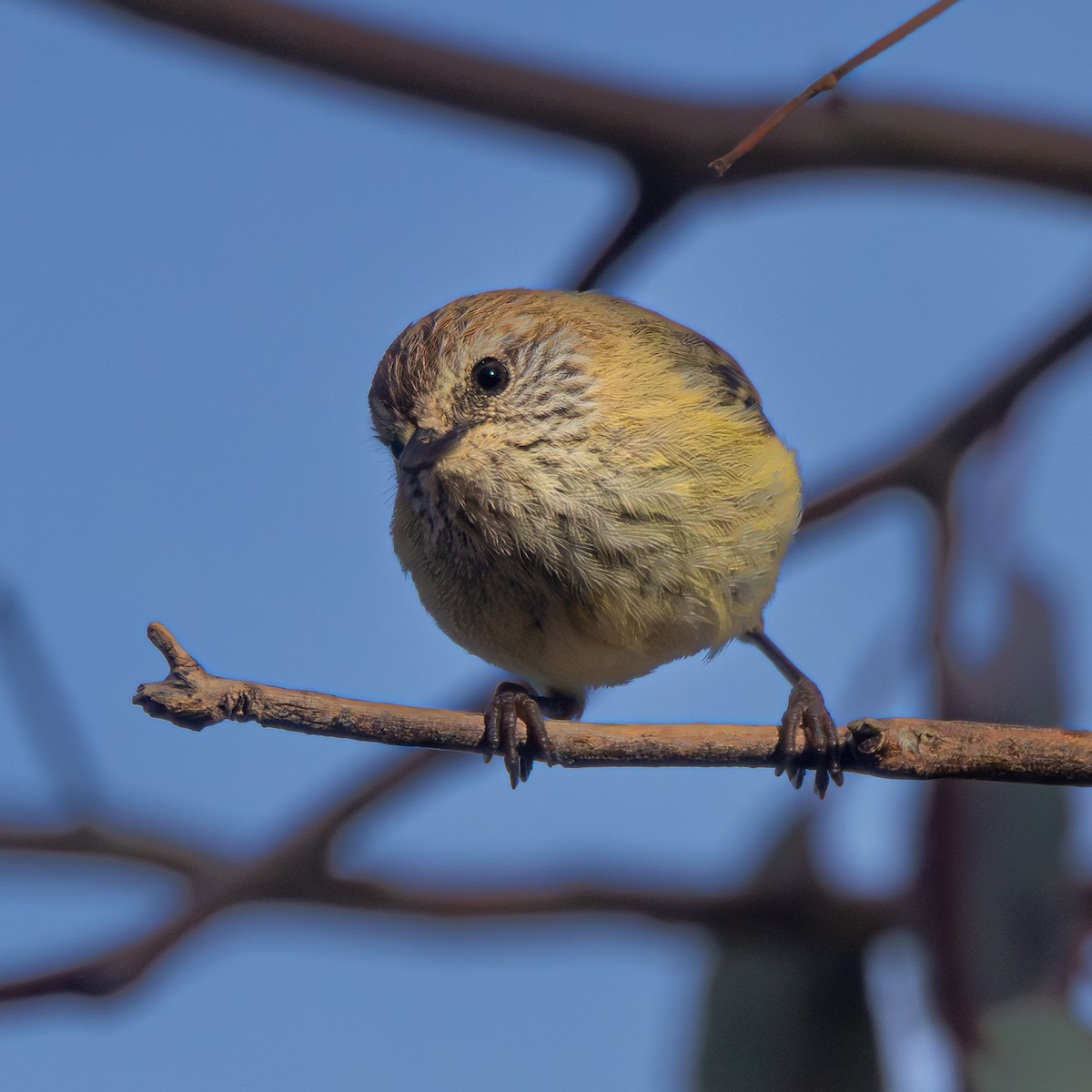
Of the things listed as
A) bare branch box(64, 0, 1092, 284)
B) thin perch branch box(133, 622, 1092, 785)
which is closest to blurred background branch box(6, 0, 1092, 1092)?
bare branch box(64, 0, 1092, 284)

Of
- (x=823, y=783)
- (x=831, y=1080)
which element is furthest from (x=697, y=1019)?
(x=823, y=783)

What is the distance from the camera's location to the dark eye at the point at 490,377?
1.87 meters

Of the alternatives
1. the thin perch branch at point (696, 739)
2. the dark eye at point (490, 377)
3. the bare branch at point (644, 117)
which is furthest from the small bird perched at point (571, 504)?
the thin perch branch at point (696, 739)

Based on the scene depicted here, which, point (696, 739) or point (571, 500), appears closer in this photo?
point (696, 739)

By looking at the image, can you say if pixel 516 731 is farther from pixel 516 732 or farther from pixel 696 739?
pixel 696 739

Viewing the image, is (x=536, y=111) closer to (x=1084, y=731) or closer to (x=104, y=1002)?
(x=1084, y=731)

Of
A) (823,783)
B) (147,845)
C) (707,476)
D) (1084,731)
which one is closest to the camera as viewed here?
(1084,731)

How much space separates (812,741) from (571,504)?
1.44 ft

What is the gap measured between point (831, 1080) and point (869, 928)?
0.86ft

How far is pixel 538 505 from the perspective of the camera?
5.76 feet

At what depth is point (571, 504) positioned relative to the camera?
176 centimetres

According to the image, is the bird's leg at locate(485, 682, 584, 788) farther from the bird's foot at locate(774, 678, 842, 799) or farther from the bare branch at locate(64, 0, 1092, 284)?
the bare branch at locate(64, 0, 1092, 284)

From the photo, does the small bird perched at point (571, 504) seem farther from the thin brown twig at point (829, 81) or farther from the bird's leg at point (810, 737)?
the thin brown twig at point (829, 81)

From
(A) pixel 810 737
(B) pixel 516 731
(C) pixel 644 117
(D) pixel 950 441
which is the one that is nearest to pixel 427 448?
(B) pixel 516 731
